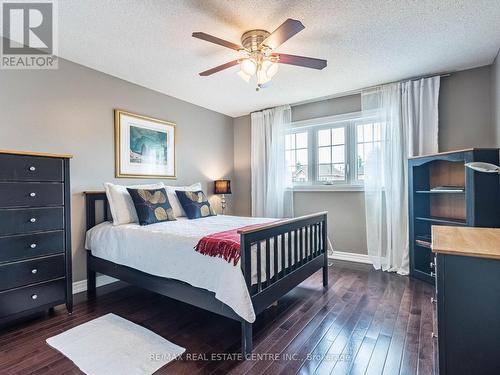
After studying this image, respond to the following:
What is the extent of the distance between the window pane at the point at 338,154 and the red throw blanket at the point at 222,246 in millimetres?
2539

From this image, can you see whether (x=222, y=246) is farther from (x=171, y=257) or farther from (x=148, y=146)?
(x=148, y=146)

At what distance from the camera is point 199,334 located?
2027mm

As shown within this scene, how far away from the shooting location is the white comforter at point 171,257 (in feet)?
5.71

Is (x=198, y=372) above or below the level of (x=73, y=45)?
below

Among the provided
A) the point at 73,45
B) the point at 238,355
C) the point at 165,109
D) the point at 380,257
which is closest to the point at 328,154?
the point at 380,257

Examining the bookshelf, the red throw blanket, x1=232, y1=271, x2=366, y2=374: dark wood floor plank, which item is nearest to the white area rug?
x1=232, y1=271, x2=366, y2=374: dark wood floor plank

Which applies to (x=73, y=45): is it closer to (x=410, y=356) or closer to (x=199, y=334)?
(x=199, y=334)

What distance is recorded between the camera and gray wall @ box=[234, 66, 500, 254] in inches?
118

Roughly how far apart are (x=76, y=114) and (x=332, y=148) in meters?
3.35

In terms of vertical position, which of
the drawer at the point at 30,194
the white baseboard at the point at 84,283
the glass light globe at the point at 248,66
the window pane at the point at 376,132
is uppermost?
the glass light globe at the point at 248,66

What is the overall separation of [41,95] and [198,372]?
283 cm

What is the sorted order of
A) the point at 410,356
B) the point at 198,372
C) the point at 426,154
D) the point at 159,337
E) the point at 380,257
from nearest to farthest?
the point at 198,372 < the point at 410,356 < the point at 159,337 < the point at 426,154 < the point at 380,257

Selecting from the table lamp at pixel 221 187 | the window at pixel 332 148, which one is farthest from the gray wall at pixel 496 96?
the table lamp at pixel 221 187

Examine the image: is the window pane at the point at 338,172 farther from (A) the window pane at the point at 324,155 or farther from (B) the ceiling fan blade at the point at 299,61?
(B) the ceiling fan blade at the point at 299,61
